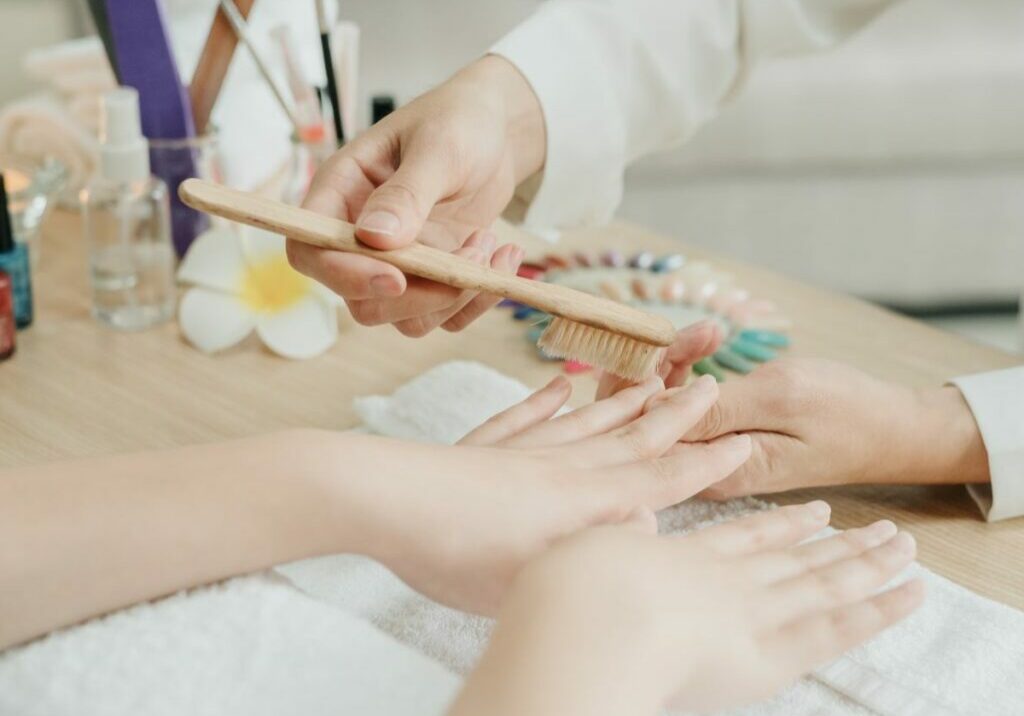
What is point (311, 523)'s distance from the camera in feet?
1.66

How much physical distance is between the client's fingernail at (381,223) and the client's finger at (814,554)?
233 millimetres

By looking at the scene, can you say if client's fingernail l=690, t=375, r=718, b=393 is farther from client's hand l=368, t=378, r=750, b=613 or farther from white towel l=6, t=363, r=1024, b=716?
white towel l=6, t=363, r=1024, b=716

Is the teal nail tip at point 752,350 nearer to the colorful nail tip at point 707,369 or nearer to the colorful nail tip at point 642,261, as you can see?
the colorful nail tip at point 707,369

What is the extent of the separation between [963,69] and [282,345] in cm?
124

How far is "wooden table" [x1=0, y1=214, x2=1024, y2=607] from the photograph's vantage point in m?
0.66

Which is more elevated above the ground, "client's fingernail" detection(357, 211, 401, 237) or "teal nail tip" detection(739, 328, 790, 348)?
"client's fingernail" detection(357, 211, 401, 237)

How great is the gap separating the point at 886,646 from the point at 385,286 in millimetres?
291

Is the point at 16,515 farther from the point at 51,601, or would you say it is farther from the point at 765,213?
the point at 765,213

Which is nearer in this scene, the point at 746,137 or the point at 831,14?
the point at 831,14

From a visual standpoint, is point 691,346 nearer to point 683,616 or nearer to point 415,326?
point 415,326

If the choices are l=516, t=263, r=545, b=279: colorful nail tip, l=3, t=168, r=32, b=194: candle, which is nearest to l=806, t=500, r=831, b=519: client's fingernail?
l=516, t=263, r=545, b=279: colorful nail tip

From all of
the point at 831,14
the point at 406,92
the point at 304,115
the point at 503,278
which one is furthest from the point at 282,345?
the point at 406,92

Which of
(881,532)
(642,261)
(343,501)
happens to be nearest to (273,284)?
(642,261)

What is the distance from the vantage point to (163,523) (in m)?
0.51
